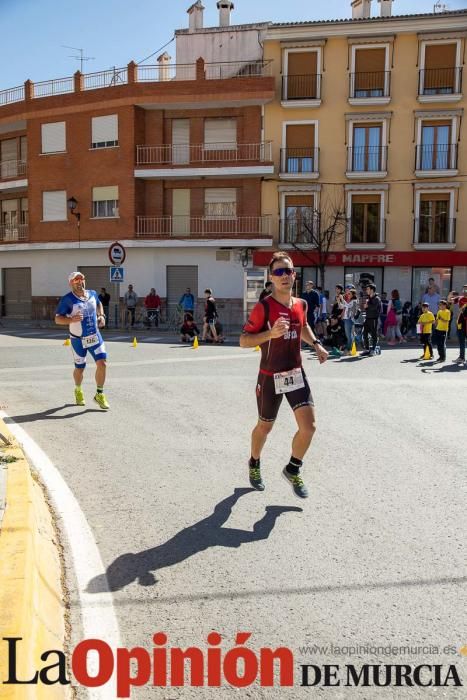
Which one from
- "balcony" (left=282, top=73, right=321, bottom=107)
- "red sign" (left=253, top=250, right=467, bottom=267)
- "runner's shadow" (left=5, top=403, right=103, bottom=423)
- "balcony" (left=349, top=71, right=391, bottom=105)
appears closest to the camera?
"runner's shadow" (left=5, top=403, right=103, bottom=423)

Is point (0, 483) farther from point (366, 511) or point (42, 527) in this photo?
point (366, 511)

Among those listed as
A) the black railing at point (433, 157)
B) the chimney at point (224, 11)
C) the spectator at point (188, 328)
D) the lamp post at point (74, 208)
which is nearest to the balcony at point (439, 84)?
the black railing at point (433, 157)

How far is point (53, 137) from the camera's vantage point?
33688 millimetres

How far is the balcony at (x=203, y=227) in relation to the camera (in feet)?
103

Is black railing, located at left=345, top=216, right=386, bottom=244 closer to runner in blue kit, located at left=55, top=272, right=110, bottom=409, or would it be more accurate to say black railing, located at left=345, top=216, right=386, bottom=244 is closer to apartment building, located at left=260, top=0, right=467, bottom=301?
apartment building, located at left=260, top=0, right=467, bottom=301

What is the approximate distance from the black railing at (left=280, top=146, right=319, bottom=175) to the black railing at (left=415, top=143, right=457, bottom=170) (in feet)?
16.1

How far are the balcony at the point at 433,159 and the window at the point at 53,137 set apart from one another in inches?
689

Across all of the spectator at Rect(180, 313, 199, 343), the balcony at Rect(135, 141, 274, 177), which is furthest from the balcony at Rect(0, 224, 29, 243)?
the spectator at Rect(180, 313, 199, 343)

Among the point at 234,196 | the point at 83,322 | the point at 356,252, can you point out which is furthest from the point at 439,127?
the point at 83,322

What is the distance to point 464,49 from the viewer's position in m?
30.2

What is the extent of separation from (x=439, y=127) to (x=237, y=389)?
24632 mm

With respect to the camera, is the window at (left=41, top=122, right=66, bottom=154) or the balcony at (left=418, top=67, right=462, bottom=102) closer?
the balcony at (left=418, top=67, right=462, bottom=102)

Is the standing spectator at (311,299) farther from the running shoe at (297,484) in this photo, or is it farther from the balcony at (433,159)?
the balcony at (433,159)

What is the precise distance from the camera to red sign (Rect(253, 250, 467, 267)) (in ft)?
99.9
